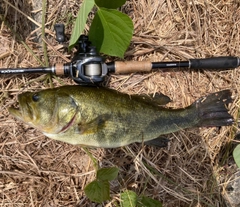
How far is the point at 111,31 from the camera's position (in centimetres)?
261

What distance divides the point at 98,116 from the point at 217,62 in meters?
1.44

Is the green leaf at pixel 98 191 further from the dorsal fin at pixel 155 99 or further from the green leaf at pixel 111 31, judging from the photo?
the green leaf at pixel 111 31

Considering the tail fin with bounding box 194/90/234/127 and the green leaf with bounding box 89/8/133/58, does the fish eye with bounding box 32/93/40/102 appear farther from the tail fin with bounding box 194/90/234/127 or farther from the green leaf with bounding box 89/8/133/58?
the tail fin with bounding box 194/90/234/127

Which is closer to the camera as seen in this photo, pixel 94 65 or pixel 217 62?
pixel 94 65

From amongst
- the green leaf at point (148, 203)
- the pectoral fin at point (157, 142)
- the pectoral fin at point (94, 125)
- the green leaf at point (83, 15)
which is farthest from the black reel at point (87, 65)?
the green leaf at point (148, 203)

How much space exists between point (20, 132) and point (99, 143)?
102 cm

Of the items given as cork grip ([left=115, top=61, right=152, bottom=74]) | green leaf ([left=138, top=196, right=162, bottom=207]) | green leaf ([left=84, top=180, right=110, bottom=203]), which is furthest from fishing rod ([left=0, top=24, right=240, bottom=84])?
green leaf ([left=138, top=196, right=162, bottom=207])

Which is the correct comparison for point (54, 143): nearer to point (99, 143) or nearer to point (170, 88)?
point (99, 143)

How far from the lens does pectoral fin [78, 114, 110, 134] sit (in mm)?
2428

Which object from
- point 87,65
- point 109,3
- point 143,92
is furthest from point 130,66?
point 109,3

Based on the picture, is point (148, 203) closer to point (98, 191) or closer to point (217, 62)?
point (98, 191)

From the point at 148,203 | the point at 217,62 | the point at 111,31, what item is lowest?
the point at 148,203

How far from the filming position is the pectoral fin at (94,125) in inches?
95.6

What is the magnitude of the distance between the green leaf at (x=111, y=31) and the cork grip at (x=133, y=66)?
19cm
